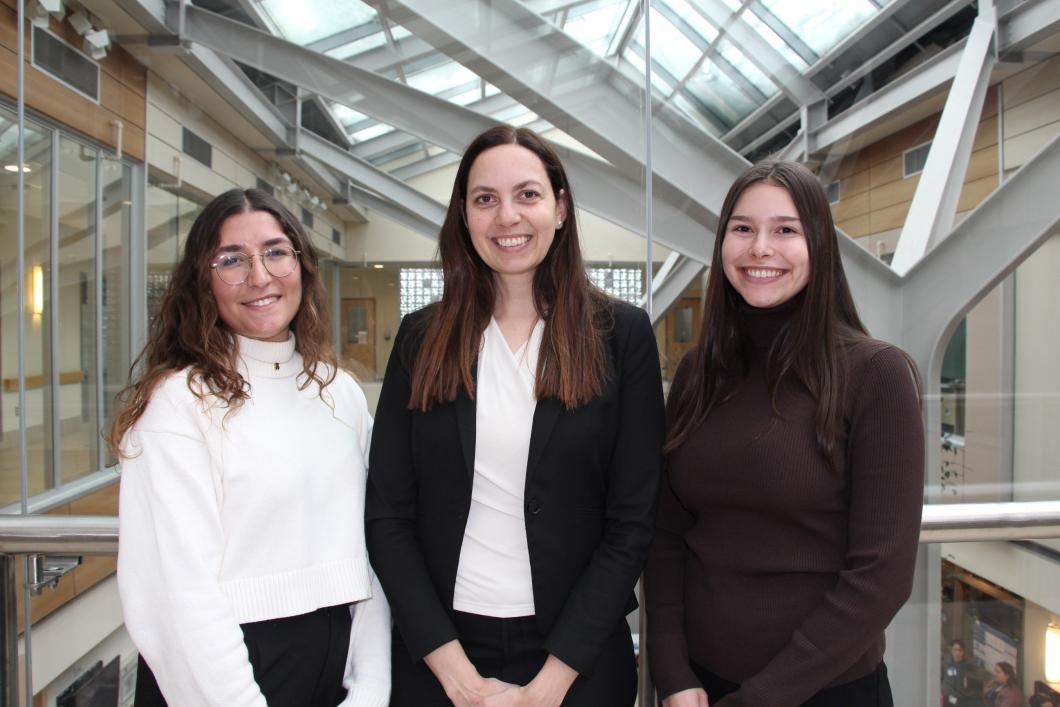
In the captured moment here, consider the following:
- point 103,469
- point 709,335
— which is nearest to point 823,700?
point 709,335

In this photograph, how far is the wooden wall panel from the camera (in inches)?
157

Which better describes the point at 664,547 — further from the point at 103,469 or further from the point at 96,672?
the point at 103,469

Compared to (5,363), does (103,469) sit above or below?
below

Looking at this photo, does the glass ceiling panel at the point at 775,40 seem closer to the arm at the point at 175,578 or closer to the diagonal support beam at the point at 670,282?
the diagonal support beam at the point at 670,282

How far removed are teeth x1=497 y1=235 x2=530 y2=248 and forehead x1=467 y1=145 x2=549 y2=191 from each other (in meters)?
0.10

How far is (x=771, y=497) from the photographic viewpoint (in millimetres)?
1164

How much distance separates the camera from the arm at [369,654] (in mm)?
1242

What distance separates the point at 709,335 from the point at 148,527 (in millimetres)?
1075

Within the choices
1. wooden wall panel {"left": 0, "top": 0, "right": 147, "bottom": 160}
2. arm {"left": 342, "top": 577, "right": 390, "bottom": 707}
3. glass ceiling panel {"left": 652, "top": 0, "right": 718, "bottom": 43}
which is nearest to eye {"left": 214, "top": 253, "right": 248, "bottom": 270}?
arm {"left": 342, "top": 577, "right": 390, "bottom": 707}

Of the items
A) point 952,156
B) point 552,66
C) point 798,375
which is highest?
point 552,66

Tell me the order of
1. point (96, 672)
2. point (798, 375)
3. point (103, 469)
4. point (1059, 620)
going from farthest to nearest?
point (103, 469) → point (1059, 620) → point (96, 672) → point (798, 375)

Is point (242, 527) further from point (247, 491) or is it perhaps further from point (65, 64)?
point (65, 64)

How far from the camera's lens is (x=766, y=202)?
3.98ft

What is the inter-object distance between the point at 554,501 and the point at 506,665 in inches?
12.9
